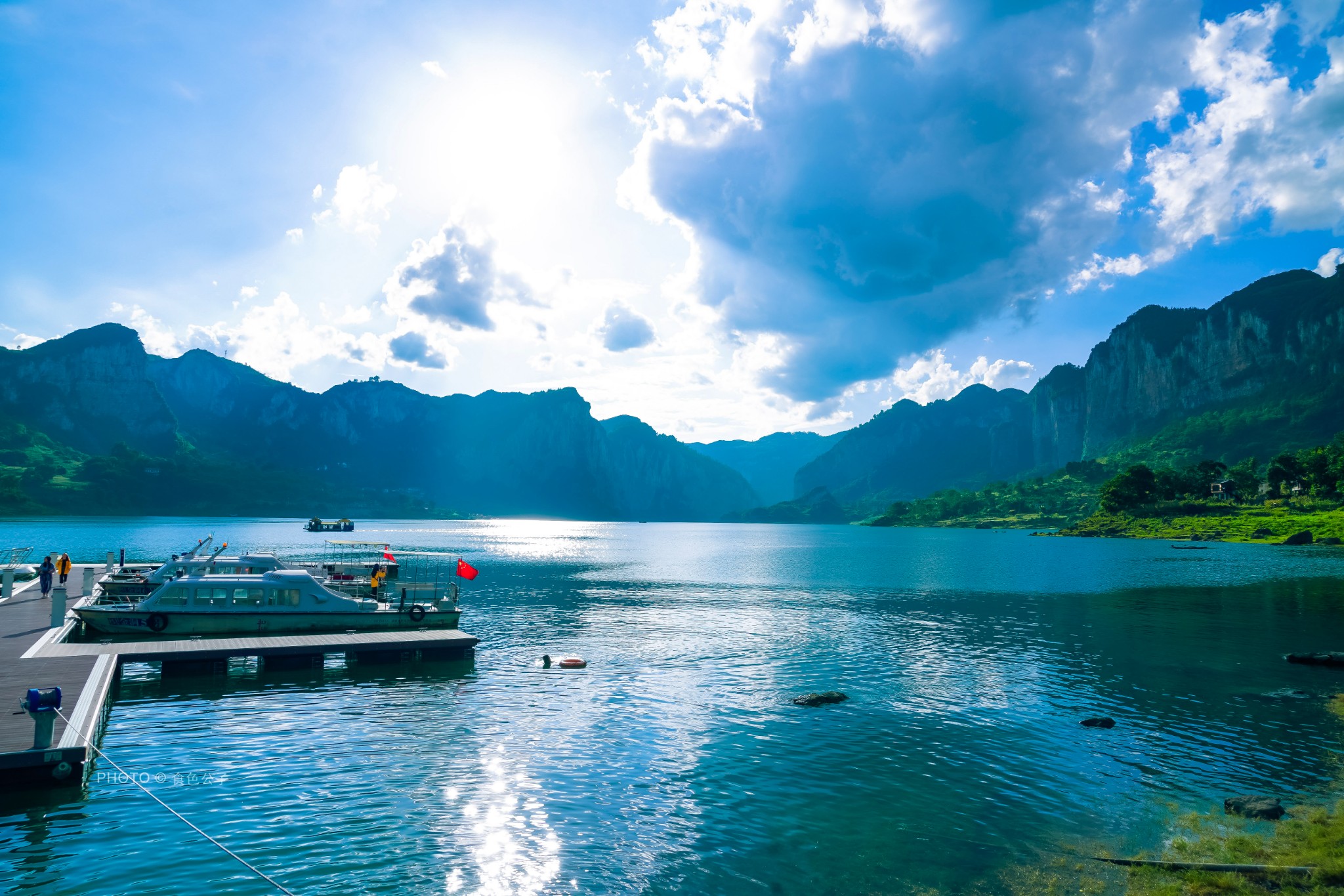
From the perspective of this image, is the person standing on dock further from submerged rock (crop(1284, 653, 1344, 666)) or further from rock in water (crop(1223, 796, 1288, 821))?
submerged rock (crop(1284, 653, 1344, 666))

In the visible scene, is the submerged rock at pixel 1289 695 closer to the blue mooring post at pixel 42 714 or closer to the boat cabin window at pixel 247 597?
the blue mooring post at pixel 42 714

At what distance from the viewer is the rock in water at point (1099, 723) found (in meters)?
31.8

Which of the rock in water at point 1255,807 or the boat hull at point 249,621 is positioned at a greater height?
the boat hull at point 249,621

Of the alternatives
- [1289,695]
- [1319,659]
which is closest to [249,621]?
[1289,695]

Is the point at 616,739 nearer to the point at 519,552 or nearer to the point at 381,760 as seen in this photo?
the point at 381,760

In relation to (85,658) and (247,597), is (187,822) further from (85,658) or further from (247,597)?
(247,597)

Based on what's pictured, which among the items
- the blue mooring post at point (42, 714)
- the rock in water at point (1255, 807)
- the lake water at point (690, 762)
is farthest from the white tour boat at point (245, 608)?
the rock in water at point (1255, 807)

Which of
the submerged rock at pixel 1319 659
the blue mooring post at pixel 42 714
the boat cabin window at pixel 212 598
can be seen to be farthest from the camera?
the boat cabin window at pixel 212 598

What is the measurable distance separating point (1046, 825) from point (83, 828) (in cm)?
2765

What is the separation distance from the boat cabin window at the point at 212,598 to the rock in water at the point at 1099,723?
50.5 meters

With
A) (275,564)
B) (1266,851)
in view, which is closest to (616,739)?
(1266,851)

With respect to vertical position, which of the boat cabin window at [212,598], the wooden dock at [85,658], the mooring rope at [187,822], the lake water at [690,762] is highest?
the boat cabin window at [212,598]

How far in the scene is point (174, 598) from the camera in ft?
153

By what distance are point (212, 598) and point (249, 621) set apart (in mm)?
2817
